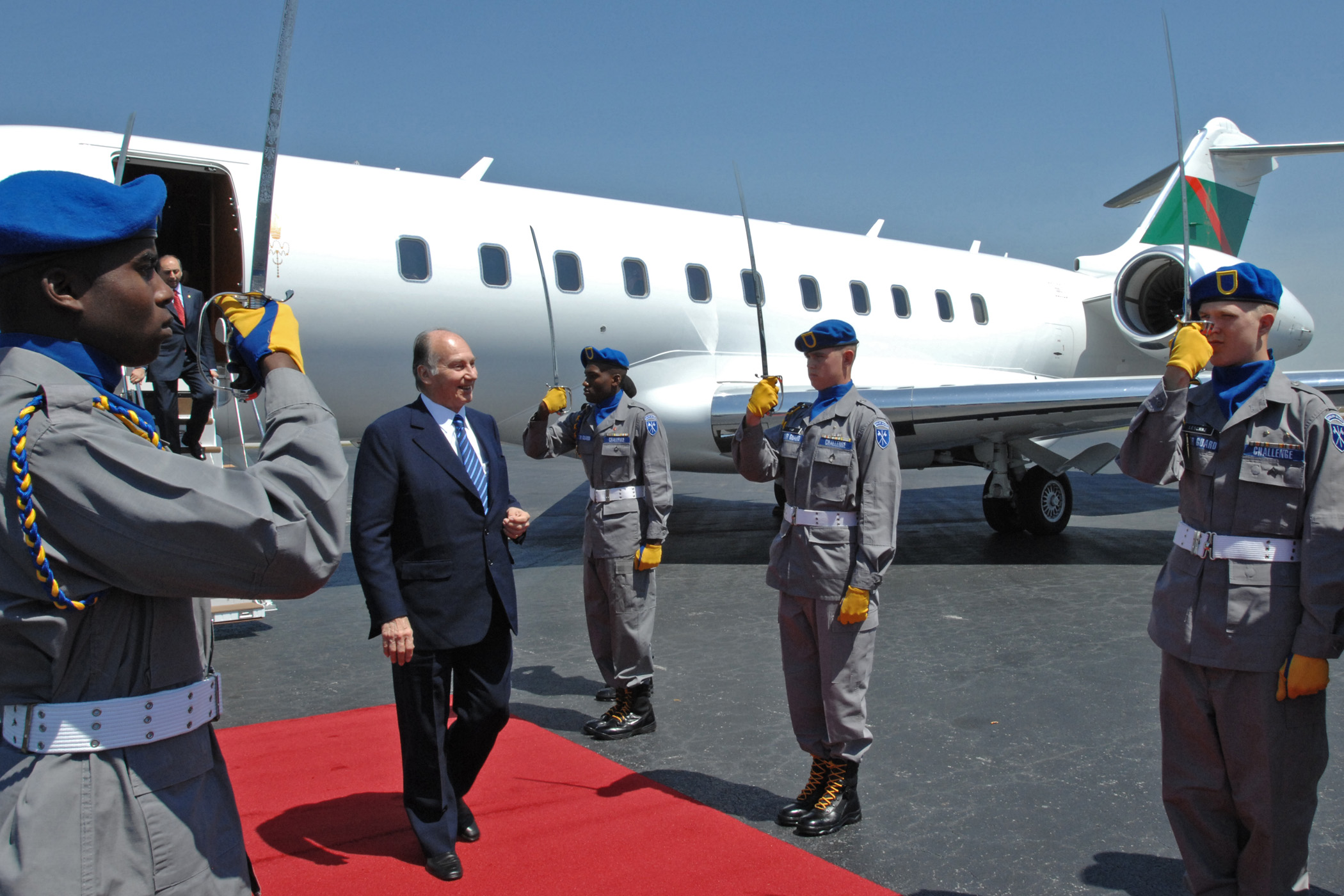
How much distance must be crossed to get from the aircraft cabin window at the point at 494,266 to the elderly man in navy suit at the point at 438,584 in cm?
478

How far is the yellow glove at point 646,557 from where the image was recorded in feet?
15.4

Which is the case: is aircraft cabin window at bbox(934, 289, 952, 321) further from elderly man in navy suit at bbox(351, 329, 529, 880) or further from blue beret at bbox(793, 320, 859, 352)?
elderly man in navy suit at bbox(351, 329, 529, 880)

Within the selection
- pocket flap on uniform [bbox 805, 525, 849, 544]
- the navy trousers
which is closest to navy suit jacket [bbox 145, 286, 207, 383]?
the navy trousers

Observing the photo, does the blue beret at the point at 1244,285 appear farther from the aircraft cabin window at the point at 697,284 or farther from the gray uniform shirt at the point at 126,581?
the aircraft cabin window at the point at 697,284

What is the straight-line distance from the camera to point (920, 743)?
4.25 meters

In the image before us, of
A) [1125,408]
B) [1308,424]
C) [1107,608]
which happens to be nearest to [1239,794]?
[1308,424]

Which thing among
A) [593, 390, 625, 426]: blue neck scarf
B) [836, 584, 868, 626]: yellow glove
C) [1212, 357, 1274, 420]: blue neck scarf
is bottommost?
[836, 584, 868, 626]: yellow glove

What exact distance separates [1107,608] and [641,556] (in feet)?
12.2

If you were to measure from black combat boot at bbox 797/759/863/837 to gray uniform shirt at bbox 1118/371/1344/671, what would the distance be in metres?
1.22

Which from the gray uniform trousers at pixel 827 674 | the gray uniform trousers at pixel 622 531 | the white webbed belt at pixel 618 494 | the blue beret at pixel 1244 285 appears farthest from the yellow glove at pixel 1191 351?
the white webbed belt at pixel 618 494

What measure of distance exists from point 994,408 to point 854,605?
18.4 feet

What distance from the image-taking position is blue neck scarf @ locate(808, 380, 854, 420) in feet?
12.8

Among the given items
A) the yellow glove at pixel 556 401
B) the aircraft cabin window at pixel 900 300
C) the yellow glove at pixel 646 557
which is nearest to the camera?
the yellow glove at pixel 646 557

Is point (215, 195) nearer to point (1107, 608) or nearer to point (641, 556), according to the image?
point (641, 556)
